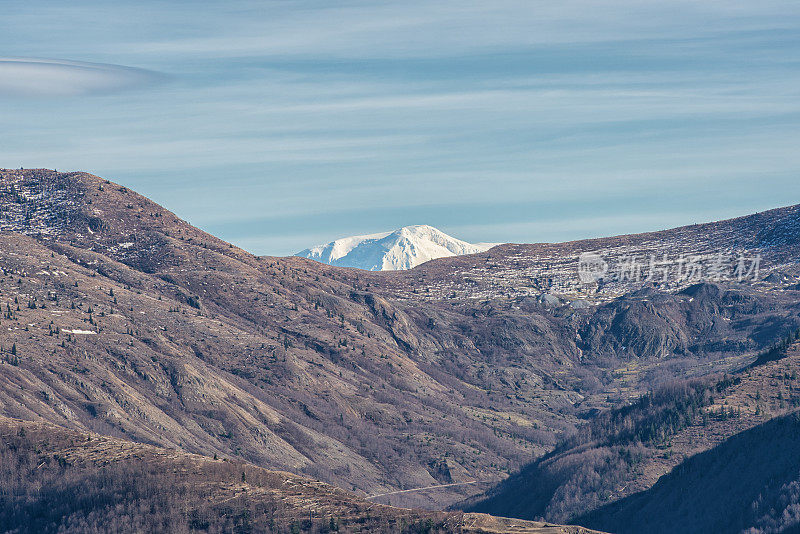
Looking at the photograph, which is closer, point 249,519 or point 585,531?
point 585,531

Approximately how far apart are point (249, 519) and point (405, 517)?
26920 millimetres

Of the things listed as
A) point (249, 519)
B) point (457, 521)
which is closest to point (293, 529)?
point (249, 519)

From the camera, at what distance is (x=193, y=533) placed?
199 meters

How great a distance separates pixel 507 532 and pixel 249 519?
44.9 m

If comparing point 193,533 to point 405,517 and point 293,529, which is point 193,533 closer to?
point 293,529

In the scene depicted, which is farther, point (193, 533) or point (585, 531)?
point (193, 533)

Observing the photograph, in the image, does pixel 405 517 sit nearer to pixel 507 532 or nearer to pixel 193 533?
pixel 507 532

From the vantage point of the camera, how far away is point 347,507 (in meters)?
198

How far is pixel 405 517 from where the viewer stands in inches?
7446

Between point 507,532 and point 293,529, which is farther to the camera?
→ point 293,529

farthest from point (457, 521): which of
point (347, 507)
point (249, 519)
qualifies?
point (249, 519)

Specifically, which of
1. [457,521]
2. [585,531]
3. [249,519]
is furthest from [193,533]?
[585,531]

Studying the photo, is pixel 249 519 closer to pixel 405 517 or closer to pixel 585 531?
pixel 405 517

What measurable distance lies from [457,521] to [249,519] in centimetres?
3554
